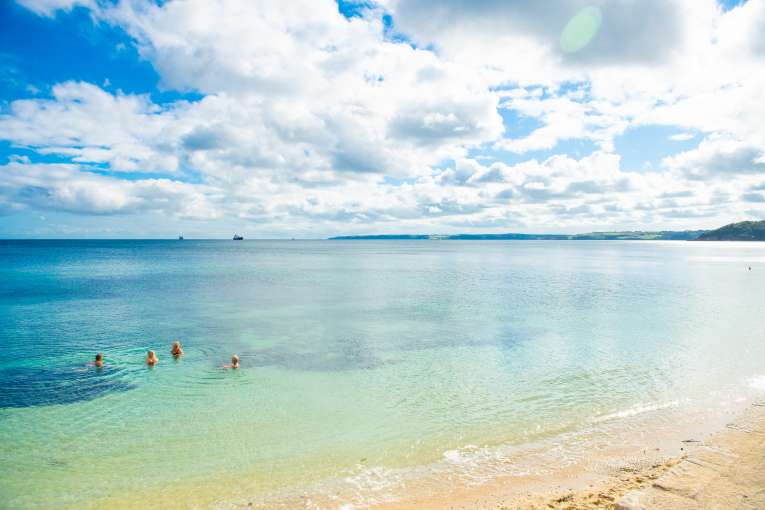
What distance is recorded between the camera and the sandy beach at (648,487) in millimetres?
10125

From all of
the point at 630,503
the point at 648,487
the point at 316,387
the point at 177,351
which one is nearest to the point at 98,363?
the point at 177,351

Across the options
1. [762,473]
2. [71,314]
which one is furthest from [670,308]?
[71,314]

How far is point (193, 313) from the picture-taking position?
4241cm

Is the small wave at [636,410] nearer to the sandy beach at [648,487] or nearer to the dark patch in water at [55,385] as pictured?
the sandy beach at [648,487]

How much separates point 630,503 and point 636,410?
9657 mm

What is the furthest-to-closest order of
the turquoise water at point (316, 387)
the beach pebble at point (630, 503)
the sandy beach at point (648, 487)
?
the turquoise water at point (316, 387) → the sandy beach at point (648, 487) → the beach pebble at point (630, 503)

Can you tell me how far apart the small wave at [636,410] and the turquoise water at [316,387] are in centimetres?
10

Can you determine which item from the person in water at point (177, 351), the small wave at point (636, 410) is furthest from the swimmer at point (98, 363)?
the small wave at point (636, 410)

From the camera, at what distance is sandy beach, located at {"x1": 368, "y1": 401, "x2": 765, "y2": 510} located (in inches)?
399

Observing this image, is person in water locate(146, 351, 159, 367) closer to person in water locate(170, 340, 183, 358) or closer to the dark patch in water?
person in water locate(170, 340, 183, 358)

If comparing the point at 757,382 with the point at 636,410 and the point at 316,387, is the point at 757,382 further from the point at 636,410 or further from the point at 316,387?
the point at 316,387

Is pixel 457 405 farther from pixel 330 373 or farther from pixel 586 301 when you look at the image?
pixel 586 301

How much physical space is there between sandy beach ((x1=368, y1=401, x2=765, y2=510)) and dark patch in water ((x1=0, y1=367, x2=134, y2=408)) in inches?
638

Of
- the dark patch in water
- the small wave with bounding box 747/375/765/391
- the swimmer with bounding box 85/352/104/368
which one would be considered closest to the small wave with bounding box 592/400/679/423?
the small wave with bounding box 747/375/765/391
